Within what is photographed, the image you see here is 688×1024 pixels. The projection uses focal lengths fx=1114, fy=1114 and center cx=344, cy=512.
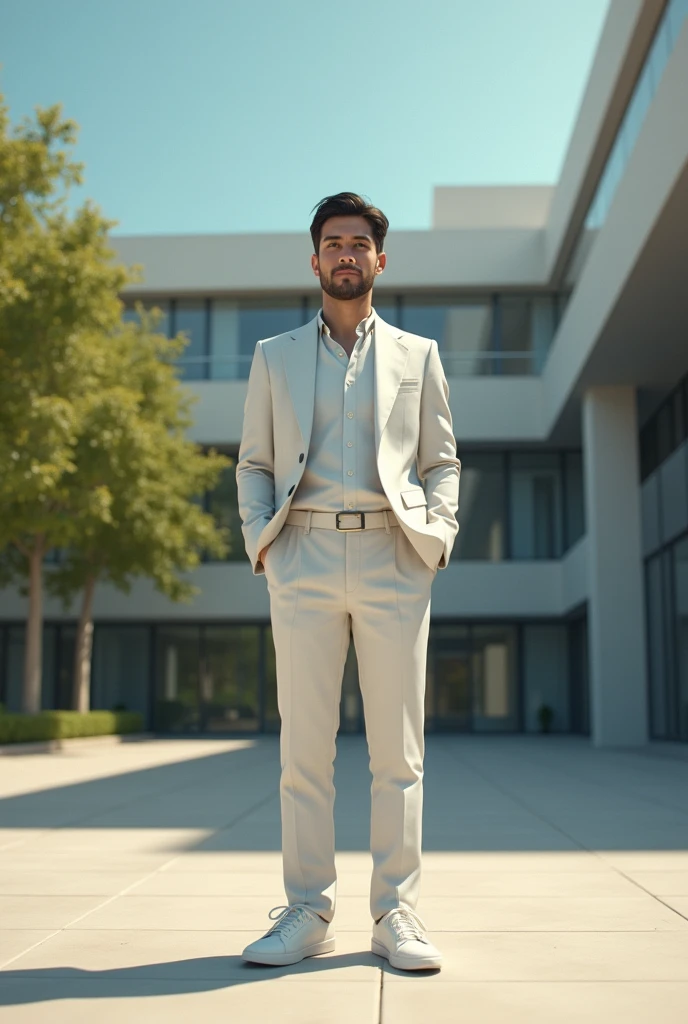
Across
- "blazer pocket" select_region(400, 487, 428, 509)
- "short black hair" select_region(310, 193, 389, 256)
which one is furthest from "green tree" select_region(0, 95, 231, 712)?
"blazer pocket" select_region(400, 487, 428, 509)

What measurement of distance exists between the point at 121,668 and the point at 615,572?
1178cm

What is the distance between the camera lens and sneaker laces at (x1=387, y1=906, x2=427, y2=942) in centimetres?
304

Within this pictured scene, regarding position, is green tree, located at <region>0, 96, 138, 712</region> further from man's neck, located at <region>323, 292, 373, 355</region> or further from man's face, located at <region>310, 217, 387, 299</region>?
man's face, located at <region>310, 217, 387, 299</region>

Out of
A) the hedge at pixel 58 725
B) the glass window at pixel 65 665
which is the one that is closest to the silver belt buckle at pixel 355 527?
the hedge at pixel 58 725

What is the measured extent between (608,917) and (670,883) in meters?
0.83

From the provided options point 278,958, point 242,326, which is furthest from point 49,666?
point 278,958

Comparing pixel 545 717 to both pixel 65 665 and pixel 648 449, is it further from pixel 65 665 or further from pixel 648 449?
pixel 65 665

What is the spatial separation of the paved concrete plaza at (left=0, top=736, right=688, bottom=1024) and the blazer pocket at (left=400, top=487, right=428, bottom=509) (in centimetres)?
129

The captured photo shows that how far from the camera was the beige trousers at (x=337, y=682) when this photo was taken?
3229 millimetres

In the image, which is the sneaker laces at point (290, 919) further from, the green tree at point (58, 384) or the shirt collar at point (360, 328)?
the green tree at point (58, 384)

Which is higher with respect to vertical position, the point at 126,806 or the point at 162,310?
the point at 162,310

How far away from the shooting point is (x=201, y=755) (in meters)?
15.9

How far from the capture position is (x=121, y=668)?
2477 centimetres

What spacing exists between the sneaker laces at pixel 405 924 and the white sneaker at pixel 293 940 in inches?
9.1
